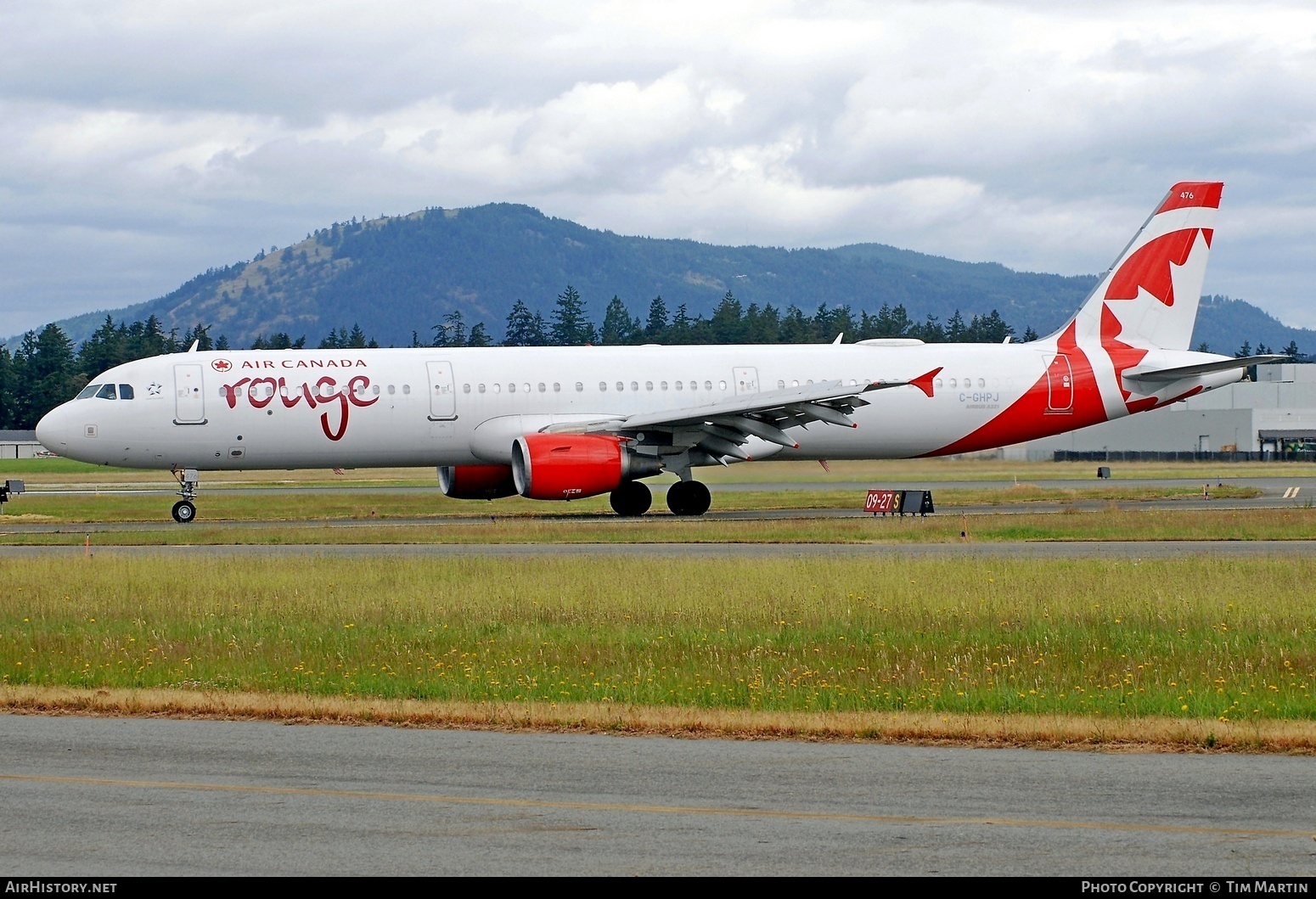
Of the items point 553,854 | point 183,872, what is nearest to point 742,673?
point 553,854

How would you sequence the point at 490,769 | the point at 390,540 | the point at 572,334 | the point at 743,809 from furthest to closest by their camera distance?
1. the point at 572,334
2. the point at 390,540
3. the point at 490,769
4. the point at 743,809

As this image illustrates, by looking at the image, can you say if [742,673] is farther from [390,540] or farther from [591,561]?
[390,540]

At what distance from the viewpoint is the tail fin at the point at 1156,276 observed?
131 feet

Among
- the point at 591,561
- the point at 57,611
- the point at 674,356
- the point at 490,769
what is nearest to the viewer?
the point at 490,769

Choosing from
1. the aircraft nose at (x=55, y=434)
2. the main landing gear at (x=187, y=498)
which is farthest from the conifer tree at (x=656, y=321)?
the aircraft nose at (x=55, y=434)

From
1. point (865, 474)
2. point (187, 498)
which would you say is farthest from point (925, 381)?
point (865, 474)

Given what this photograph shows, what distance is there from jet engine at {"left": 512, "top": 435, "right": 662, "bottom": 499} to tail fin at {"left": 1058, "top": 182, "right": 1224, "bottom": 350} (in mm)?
14035

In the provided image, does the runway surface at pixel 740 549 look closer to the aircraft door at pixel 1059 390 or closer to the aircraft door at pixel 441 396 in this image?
the aircraft door at pixel 441 396

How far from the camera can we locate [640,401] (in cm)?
3697

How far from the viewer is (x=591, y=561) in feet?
78.5

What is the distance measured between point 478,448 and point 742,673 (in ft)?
74.6

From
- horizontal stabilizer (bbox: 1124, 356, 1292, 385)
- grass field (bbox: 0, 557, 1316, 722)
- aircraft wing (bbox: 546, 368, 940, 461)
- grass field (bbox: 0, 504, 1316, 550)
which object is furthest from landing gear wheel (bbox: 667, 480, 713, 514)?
grass field (bbox: 0, 557, 1316, 722)

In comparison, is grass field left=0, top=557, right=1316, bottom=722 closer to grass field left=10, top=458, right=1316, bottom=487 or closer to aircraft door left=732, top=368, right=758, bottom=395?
aircraft door left=732, top=368, right=758, bottom=395

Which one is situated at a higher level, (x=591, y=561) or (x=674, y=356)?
(x=674, y=356)
